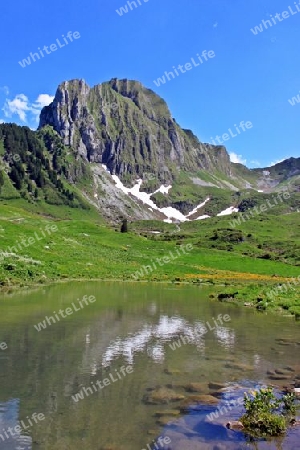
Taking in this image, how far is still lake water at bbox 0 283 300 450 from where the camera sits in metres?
13.9

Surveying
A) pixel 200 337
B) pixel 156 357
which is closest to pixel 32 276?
pixel 200 337

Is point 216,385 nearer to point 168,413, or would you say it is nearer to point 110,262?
point 168,413

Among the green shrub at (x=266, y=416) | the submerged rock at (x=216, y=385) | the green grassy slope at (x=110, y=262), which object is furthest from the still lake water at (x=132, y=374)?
the green grassy slope at (x=110, y=262)

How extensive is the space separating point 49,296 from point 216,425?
35.2 m

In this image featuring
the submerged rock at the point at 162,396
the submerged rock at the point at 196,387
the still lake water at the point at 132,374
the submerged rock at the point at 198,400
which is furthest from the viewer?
the submerged rock at the point at 196,387

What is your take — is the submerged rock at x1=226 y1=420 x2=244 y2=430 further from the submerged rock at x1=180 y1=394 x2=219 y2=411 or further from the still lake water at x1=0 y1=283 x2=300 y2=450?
the submerged rock at x1=180 y1=394 x2=219 y2=411

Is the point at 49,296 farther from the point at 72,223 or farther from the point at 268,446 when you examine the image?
the point at 72,223

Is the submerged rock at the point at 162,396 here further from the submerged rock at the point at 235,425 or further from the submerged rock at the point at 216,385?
the submerged rock at the point at 235,425

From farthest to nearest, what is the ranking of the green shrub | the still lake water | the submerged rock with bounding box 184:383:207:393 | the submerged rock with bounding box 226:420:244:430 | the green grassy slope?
the green grassy slope
the submerged rock with bounding box 184:383:207:393
the submerged rock with bounding box 226:420:244:430
the green shrub
the still lake water

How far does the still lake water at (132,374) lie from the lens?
13.9 meters

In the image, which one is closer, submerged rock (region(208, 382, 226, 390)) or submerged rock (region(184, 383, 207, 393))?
submerged rock (region(184, 383, 207, 393))

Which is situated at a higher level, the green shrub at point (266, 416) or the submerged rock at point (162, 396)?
the submerged rock at point (162, 396)

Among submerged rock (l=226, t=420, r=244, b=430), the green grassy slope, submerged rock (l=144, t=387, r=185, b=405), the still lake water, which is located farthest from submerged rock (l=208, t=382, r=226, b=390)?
the green grassy slope

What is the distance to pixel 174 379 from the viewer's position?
66.0 feet
